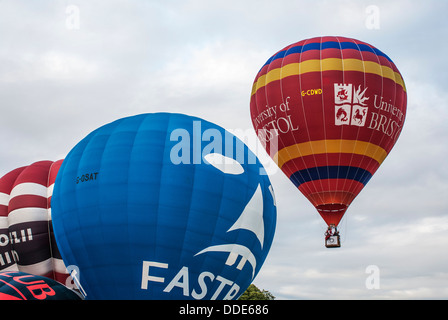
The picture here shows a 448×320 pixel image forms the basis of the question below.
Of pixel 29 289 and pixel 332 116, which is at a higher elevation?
pixel 332 116

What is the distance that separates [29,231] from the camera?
735 inches

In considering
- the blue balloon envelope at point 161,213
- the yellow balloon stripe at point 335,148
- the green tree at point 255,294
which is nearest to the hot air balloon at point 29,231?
the blue balloon envelope at point 161,213

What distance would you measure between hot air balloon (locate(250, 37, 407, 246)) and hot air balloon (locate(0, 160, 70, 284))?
7780 mm

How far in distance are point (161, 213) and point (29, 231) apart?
23.4 feet

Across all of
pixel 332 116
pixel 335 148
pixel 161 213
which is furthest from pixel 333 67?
pixel 161 213

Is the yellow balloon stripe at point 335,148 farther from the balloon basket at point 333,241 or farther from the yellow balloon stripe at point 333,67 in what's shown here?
the balloon basket at point 333,241

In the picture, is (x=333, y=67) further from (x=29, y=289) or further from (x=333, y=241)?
(x=29, y=289)

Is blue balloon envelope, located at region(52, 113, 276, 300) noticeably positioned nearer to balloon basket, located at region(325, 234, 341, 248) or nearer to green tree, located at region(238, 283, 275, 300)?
balloon basket, located at region(325, 234, 341, 248)

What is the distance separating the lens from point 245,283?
48.5 ft

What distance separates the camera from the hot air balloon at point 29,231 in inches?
728

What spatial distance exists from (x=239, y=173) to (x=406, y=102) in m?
9.39

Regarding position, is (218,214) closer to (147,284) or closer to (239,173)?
(239,173)

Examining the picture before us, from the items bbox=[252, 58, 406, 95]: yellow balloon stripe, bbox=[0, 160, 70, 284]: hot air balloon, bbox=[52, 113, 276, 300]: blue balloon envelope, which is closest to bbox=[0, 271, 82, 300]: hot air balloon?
bbox=[52, 113, 276, 300]: blue balloon envelope

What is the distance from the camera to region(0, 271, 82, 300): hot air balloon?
12.7 meters
